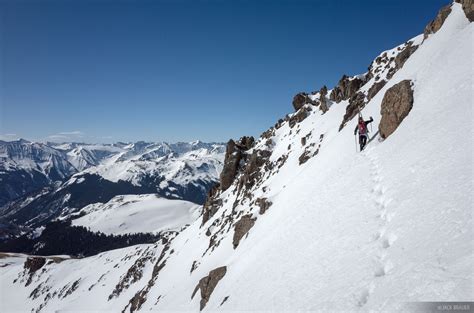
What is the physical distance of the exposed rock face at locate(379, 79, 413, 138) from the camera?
24.3 meters

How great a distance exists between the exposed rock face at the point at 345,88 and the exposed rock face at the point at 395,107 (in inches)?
1316

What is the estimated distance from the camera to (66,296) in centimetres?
10375

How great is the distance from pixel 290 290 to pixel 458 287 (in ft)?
25.2

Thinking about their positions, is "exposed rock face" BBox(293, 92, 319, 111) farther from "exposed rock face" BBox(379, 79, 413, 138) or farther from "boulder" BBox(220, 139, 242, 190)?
"exposed rock face" BBox(379, 79, 413, 138)

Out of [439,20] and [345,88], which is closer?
[439,20]

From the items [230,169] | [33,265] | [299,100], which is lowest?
[33,265]

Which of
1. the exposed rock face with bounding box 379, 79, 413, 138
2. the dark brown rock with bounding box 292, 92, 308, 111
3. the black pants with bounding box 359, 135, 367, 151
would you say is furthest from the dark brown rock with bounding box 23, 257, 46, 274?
the exposed rock face with bounding box 379, 79, 413, 138

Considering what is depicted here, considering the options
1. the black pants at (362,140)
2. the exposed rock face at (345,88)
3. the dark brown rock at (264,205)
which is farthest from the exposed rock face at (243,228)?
the exposed rock face at (345,88)

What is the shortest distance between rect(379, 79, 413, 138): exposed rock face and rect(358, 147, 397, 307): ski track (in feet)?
20.6

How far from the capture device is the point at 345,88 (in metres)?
61.4

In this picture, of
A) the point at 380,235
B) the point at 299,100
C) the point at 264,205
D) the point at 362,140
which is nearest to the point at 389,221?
the point at 380,235

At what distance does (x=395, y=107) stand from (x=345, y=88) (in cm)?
3858

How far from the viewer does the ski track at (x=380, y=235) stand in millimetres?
10502

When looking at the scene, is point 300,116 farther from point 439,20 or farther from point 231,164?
point 439,20
